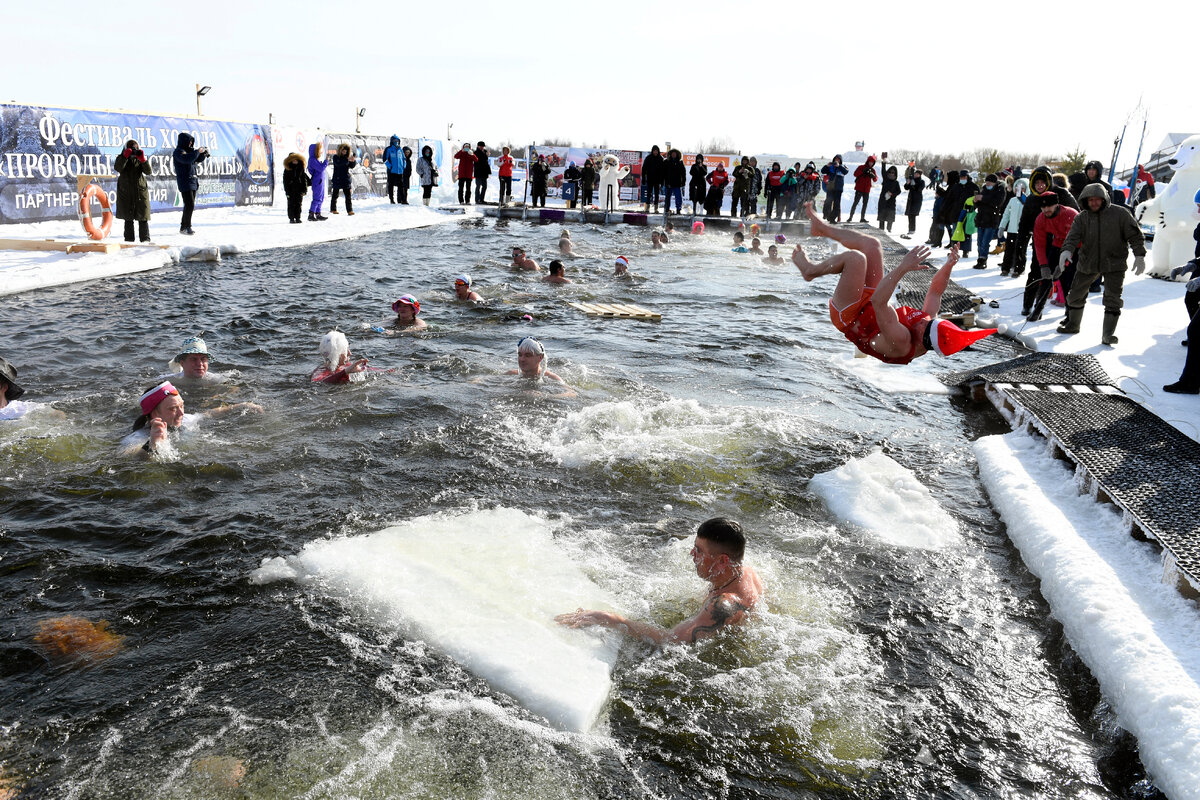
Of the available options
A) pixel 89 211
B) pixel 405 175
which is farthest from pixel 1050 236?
pixel 405 175

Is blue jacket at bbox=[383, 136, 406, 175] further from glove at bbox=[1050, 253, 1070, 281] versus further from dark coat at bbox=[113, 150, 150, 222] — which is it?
glove at bbox=[1050, 253, 1070, 281]

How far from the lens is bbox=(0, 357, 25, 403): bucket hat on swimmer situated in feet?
21.9

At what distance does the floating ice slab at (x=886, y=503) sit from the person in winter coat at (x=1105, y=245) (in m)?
5.39

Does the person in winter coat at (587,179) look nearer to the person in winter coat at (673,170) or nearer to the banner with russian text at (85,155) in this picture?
the person in winter coat at (673,170)

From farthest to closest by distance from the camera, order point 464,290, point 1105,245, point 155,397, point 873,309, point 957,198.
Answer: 1. point 957,198
2. point 464,290
3. point 1105,245
4. point 155,397
5. point 873,309

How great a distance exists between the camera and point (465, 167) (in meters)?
27.7

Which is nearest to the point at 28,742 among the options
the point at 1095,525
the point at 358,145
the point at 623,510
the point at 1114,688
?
the point at 623,510

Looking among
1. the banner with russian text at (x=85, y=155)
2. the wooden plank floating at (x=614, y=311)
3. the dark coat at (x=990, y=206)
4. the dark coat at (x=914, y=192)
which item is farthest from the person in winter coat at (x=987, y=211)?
the banner with russian text at (x=85, y=155)

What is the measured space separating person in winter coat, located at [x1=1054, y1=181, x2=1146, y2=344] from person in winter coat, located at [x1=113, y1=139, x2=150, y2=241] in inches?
595

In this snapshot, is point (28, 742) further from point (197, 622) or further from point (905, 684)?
point (905, 684)

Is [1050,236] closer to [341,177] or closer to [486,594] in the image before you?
[486,594]

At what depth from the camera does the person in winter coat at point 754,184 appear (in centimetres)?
2805

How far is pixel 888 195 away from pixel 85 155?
67.6ft

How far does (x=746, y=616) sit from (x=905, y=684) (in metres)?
0.92
